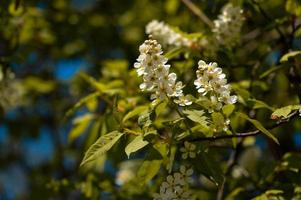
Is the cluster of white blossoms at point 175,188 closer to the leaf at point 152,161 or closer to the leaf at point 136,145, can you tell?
the leaf at point 152,161

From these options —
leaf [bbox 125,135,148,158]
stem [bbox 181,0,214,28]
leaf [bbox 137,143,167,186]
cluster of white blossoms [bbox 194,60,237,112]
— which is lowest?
leaf [bbox 137,143,167,186]

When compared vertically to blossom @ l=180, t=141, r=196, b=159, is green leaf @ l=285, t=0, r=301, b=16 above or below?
above

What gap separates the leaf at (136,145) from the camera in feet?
7.06

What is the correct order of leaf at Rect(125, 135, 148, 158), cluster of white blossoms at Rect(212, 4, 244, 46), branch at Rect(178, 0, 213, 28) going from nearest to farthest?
leaf at Rect(125, 135, 148, 158)
cluster of white blossoms at Rect(212, 4, 244, 46)
branch at Rect(178, 0, 213, 28)

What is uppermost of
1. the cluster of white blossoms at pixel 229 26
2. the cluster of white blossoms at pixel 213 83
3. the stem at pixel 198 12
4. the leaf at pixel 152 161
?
the stem at pixel 198 12

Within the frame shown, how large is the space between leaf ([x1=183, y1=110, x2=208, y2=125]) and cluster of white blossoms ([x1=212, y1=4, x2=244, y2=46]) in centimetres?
104

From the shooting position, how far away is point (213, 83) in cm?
225

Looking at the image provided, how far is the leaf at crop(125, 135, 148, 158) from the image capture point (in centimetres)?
215

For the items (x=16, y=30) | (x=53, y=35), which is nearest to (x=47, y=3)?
(x=53, y=35)

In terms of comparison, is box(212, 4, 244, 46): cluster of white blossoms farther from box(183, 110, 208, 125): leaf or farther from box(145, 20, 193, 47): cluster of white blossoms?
box(183, 110, 208, 125): leaf

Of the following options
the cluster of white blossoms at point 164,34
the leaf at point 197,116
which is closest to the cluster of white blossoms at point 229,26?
the cluster of white blossoms at point 164,34

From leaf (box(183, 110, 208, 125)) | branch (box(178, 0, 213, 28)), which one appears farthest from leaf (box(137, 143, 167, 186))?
branch (box(178, 0, 213, 28))

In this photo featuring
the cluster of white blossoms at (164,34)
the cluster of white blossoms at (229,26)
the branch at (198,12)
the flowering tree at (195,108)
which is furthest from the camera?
the branch at (198,12)

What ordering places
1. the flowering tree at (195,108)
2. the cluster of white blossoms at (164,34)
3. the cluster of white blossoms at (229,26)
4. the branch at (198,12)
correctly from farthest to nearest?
the branch at (198,12) < the cluster of white blossoms at (164,34) < the cluster of white blossoms at (229,26) < the flowering tree at (195,108)
